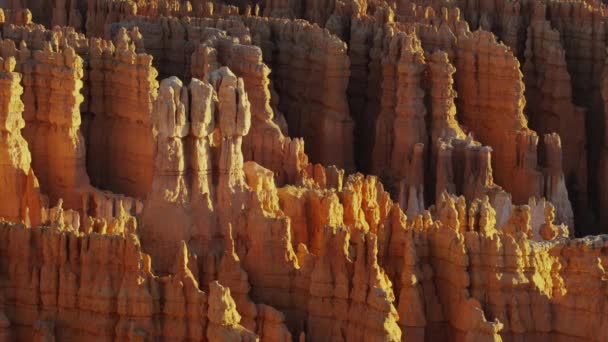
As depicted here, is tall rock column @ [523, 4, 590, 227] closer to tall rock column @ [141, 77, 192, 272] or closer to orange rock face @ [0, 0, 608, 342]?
orange rock face @ [0, 0, 608, 342]

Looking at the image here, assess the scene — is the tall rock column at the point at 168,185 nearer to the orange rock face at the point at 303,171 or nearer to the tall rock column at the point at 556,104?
the orange rock face at the point at 303,171

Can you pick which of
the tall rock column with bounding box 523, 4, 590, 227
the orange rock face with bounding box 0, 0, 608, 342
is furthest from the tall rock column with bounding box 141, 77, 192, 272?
the tall rock column with bounding box 523, 4, 590, 227

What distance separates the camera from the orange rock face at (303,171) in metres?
36.2

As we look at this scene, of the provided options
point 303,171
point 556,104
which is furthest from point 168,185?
point 556,104

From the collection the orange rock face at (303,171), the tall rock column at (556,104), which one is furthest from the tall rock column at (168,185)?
the tall rock column at (556,104)

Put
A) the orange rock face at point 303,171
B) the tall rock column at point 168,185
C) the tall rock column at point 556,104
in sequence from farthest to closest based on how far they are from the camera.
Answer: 1. the tall rock column at point 556,104
2. the tall rock column at point 168,185
3. the orange rock face at point 303,171

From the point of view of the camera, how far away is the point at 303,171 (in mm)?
46062

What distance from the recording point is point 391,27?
5447 centimetres

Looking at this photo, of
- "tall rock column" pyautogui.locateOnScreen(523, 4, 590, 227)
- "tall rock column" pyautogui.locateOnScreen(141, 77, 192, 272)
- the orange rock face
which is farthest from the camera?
"tall rock column" pyautogui.locateOnScreen(523, 4, 590, 227)

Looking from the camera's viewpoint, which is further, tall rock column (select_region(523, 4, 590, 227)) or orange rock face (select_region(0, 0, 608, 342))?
tall rock column (select_region(523, 4, 590, 227))

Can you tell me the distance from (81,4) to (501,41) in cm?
1034

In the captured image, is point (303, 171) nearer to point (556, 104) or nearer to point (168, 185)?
point (168, 185)

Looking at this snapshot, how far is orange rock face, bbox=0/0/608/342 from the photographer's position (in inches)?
1426

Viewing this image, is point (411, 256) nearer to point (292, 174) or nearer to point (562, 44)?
point (292, 174)
